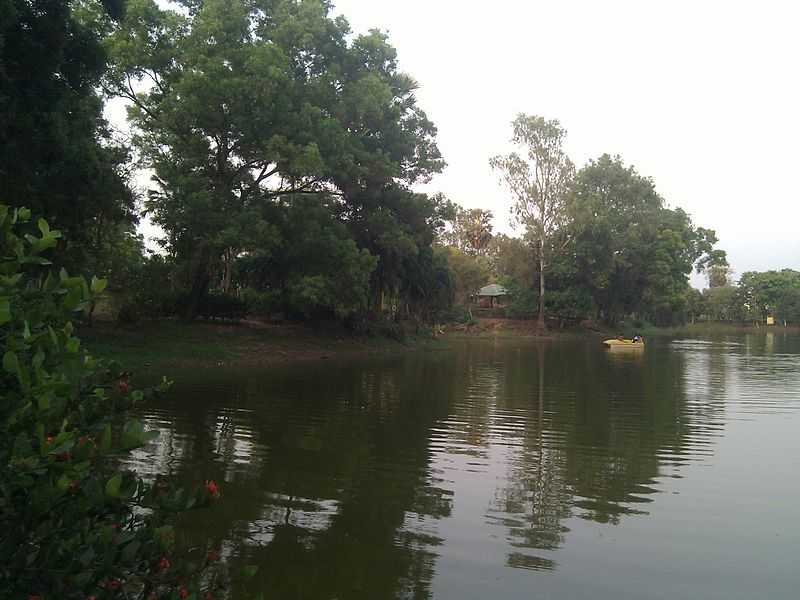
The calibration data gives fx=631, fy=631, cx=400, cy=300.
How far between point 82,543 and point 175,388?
455 inches

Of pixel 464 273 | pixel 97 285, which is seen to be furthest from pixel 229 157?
pixel 464 273

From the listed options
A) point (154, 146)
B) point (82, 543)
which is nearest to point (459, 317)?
point (154, 146)

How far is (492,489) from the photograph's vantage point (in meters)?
6.32

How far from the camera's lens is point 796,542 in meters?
5.00

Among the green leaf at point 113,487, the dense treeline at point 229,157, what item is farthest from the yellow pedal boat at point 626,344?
the green leaf at point 113,487

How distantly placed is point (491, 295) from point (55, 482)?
49922 millimetres

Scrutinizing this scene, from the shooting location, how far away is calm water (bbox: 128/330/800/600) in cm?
426

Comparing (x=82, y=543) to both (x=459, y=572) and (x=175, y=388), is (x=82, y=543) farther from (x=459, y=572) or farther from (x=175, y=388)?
(x=175, y=388)

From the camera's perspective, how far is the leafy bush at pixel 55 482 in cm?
174

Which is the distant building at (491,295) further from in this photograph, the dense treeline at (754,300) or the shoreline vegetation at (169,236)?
the dense treeline at (754,300)

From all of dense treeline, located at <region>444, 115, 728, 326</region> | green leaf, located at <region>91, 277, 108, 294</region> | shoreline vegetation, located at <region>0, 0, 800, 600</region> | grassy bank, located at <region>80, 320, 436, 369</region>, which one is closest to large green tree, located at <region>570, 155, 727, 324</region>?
dense treeline, located at <region>444, 115, 728, 326</region>

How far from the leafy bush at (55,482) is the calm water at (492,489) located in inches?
85.3

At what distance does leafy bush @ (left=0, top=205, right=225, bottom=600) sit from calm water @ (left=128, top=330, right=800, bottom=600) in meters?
2.17

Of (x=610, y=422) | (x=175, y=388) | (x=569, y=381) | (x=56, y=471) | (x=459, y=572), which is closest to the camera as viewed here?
(x=56, y=471)
